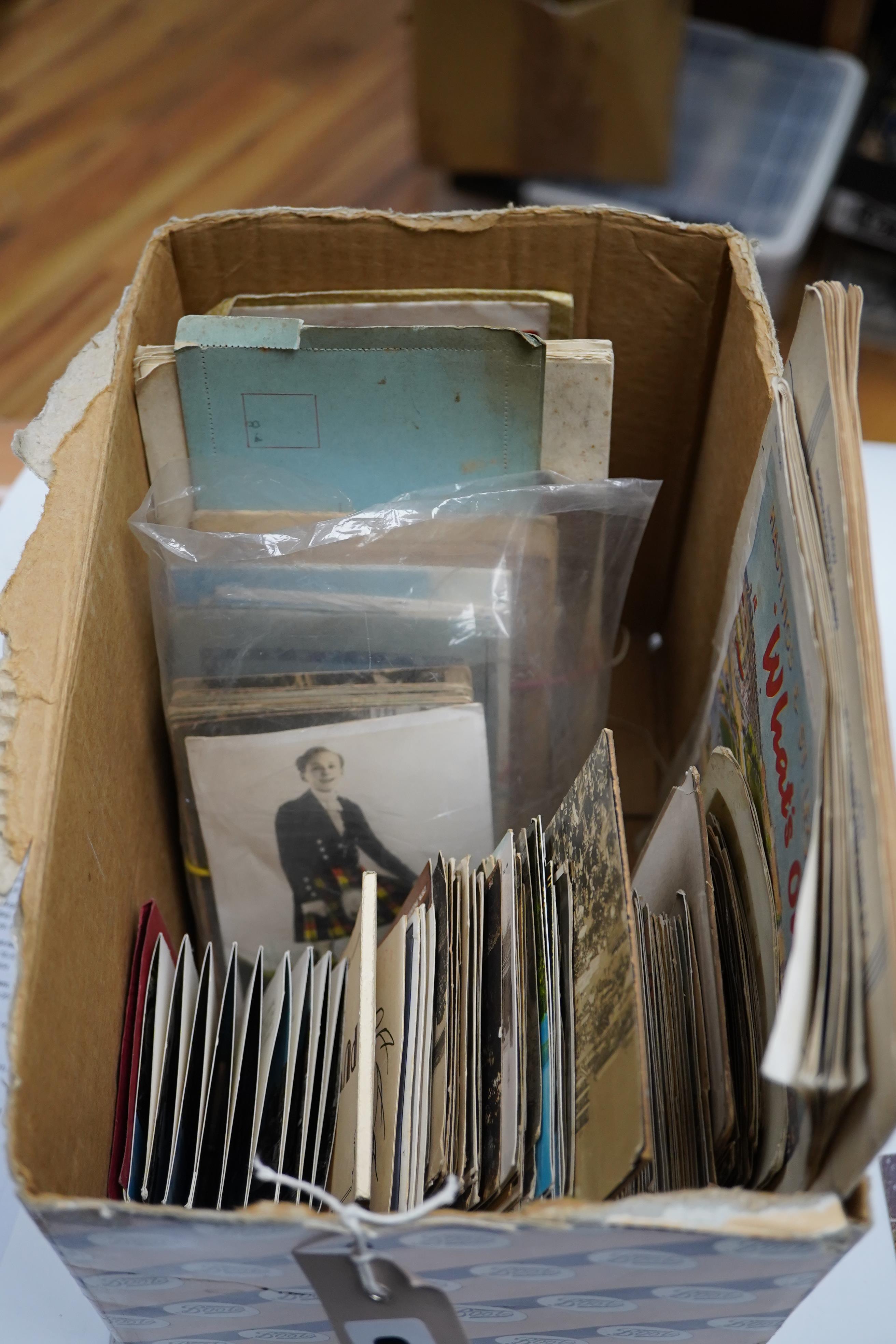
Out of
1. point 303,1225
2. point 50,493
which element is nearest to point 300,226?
point 50,493

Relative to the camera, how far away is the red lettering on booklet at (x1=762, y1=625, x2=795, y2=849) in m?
0.56

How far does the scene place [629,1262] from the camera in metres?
0.45

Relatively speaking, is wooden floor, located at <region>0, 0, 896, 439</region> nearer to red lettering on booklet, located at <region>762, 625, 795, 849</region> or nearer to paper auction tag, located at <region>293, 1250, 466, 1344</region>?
red lettering on booklet, located at <region>762, 625, 795, 849</region>

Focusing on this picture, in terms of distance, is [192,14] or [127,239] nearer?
[127,239]

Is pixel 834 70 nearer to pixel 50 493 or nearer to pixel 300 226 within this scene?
pixel 300 226

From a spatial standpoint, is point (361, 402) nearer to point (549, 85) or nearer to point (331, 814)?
point (331, 814)

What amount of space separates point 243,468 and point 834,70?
145cm

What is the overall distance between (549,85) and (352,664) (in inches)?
42.0

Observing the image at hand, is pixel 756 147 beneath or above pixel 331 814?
above

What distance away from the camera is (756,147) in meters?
1.70

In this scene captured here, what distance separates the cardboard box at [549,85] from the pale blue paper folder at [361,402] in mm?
860

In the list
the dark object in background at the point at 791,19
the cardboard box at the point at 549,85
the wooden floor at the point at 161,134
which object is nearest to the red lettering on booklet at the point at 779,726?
the cardboard box at the point at 549,85

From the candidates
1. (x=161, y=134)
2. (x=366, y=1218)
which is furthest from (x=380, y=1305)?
(x=161, y=134)

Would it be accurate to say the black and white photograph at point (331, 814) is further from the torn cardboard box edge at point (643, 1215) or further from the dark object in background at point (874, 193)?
the dark object in background at point (874, 193)
